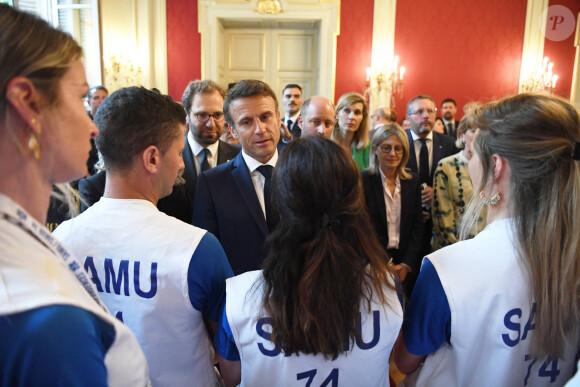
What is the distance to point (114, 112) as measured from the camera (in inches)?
44.6

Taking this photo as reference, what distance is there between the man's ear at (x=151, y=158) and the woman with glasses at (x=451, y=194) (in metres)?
1.95

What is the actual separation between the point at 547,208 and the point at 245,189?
114cm

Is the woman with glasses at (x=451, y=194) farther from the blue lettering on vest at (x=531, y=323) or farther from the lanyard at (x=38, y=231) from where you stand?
the lanyard at (x=38, y=231)

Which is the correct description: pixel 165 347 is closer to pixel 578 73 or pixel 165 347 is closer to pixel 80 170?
pixel 80 170

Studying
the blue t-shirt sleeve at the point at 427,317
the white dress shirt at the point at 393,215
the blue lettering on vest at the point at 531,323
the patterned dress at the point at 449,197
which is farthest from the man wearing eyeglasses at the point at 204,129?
the blue lettering on vest at the point at 531,323

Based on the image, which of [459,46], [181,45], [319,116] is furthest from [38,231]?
[459,46]

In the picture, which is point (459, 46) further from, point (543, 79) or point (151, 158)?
point (151, 158)

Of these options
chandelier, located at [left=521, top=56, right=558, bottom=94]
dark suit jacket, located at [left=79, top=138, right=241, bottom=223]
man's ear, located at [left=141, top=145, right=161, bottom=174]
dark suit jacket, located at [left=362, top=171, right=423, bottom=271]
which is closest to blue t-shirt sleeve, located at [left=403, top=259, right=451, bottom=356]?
man's ear, located at [left=141, top=145, right=161, bottom=174]

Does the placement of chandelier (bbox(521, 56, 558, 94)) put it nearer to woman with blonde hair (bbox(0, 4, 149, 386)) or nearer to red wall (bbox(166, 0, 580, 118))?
red wall (bbox(166, 0, 580, 118))

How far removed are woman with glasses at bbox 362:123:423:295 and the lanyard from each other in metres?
2.01

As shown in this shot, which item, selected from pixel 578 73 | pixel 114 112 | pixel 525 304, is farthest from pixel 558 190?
pixel 578 73

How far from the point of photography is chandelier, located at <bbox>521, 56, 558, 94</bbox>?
7059mm

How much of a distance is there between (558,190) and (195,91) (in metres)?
2.07

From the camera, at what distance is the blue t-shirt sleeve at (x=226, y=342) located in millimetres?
979
